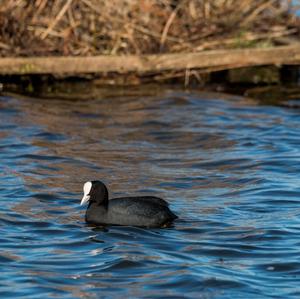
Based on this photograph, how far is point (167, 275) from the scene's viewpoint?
23.4ft

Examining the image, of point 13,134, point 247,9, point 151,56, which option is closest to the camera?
point 13,134

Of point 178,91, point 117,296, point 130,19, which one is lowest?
point 117,296

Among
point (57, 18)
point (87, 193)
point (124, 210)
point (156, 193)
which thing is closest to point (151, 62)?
point (57, 18)

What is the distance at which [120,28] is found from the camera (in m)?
14.3

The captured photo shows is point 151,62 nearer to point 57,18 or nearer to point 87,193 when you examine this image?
point 57,18

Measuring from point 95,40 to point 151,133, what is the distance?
246 centimetres

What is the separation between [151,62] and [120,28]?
102 cm

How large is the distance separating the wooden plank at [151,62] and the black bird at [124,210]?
4.92 metres

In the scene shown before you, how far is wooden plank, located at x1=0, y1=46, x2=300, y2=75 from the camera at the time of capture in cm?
1338

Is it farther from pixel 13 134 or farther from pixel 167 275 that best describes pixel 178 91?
pixel 167 275

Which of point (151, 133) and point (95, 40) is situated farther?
point (95, 40)

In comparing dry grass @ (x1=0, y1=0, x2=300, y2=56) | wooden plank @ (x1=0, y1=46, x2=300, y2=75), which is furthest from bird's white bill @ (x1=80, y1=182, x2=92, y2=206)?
dry grass @ (x1=0, y1=0, x2=300, y2=56)

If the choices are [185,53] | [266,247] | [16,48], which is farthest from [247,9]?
[266,247]

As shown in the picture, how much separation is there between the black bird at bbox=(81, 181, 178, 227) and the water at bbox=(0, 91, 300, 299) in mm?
92
